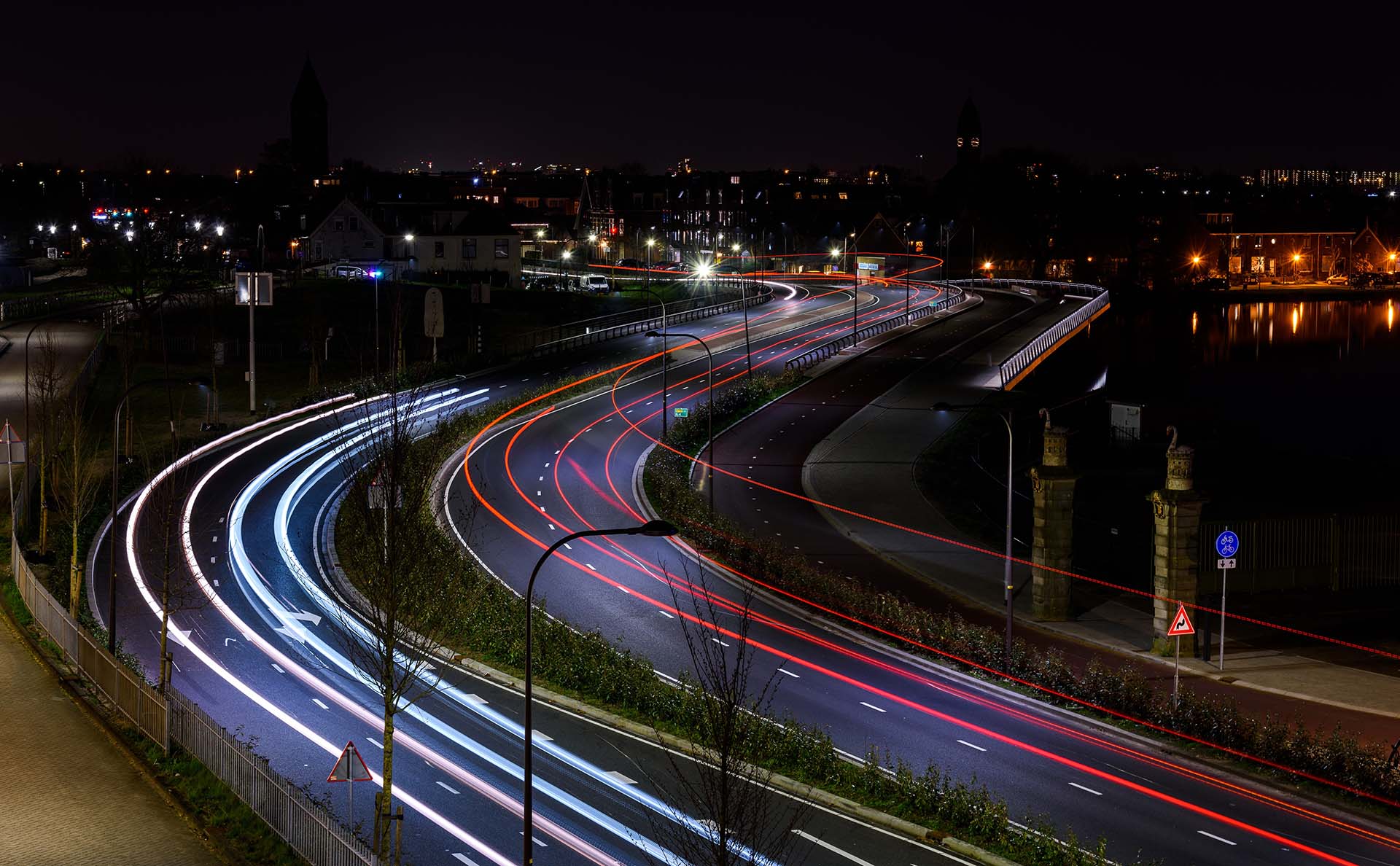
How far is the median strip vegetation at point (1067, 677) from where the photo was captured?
23.5m

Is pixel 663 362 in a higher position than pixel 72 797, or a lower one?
higher

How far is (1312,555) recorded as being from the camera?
37.7 m

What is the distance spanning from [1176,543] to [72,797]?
2355 cm

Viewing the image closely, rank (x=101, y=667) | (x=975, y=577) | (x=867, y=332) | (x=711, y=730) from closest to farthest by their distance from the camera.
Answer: (x=711, y=730)
(x=101, y=667)
(x=975, y=577)
(x=867, y=332)

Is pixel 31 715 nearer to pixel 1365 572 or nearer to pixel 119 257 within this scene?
pixel 1365 572

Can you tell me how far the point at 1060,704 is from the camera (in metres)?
27.9

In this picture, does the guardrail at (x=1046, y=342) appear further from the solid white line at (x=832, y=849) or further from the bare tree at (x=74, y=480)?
the solid white line at (x=832, y=849)

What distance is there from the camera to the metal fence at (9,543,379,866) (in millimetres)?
18297

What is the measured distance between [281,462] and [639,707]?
28.2 meters

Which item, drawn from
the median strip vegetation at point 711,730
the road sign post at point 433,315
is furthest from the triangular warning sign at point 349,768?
the road sign post at point 433,315

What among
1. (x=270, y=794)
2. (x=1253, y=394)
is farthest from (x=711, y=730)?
(x=1253, y=394)

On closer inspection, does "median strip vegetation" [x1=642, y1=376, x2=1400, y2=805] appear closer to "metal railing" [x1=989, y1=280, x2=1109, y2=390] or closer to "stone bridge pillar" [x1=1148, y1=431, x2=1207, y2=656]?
"stone bridge pillar" [x1=1148, y1=431, x2=1207, y2=656]

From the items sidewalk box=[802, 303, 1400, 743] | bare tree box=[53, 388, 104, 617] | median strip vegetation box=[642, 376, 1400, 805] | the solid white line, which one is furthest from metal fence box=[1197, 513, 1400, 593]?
bare tree box=[53, 388, 104, 617]

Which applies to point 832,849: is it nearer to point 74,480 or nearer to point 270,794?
point 270,794
